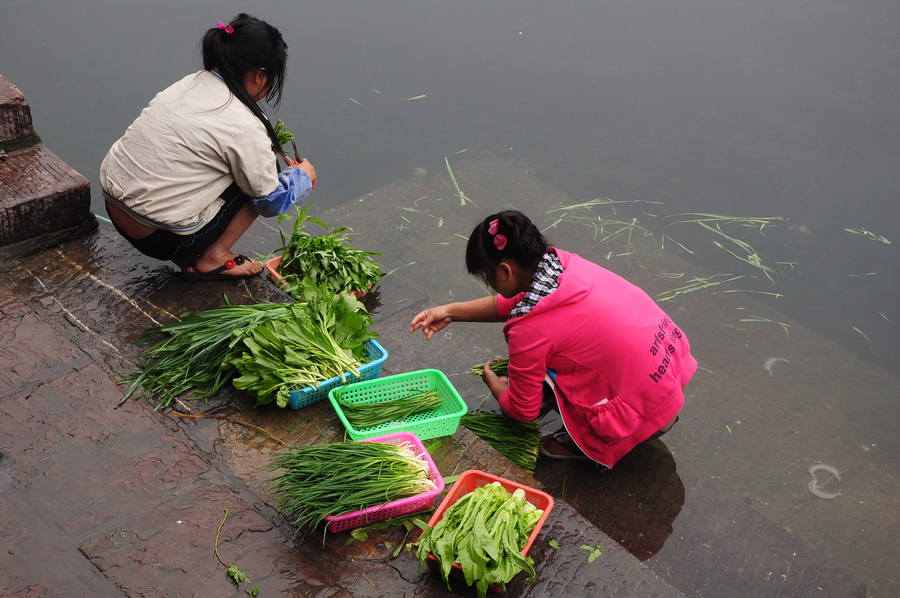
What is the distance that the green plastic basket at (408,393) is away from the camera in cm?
302

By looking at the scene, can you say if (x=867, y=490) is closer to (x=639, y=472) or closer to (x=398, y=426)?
(x=639, y=472)

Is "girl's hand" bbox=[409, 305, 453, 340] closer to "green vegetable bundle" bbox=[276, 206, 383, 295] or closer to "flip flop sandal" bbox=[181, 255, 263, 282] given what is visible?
"green vegetable bundle" bbox=[276, 206, 383, 295]

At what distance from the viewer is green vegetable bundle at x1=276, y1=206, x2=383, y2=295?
13.2 feet

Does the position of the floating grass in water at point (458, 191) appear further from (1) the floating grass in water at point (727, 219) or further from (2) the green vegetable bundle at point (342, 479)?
(2) the green vegetable bundle at point (342, 479)

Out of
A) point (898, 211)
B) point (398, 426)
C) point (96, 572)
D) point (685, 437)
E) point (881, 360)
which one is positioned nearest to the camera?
point (96, 572)

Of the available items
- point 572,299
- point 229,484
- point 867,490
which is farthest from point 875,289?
point 229,484

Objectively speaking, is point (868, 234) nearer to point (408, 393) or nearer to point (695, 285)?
point (695, 285)

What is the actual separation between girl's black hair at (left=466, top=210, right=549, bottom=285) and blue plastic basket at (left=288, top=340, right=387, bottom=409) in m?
0.69

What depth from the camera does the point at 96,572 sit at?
7.77 ft

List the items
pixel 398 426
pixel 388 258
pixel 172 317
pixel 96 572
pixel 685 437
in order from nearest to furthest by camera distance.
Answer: pixel 96 572 → pixel 398 426 → pixel 172 317 → pixel 685 437 → pixel 388 258

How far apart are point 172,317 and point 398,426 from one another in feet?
Result: 4.43

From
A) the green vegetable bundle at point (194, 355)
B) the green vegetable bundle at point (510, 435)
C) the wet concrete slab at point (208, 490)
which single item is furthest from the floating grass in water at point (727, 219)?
the green vegetable bundle at point (194, 355)

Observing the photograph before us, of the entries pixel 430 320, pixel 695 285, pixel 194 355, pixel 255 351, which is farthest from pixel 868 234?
pixel 194 355

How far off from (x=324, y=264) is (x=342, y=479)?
65.3 inches
